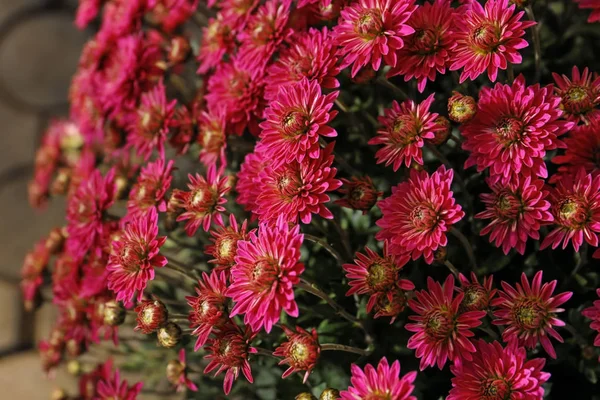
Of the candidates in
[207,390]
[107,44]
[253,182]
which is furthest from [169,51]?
[207,390]

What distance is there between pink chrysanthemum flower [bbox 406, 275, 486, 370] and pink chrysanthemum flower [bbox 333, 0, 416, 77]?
0.20 metres

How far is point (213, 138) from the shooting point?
0.66 m

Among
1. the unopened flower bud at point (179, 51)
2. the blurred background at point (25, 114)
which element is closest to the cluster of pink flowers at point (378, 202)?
the unopened flower bud at point (179, 51)

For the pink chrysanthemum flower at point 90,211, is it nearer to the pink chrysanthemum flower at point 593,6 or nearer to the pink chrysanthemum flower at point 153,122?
the pink chrysanthemum flower at point 153,122

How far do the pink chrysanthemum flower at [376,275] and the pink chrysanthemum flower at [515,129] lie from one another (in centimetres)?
12

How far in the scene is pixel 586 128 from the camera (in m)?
0.58

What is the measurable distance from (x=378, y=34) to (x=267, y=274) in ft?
0.77

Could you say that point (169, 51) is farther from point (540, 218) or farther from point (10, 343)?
point (10, 343)

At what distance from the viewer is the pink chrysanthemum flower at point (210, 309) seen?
21.0 inches

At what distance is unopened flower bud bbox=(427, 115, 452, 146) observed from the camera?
56cm

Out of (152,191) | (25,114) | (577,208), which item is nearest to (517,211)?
(577,208)

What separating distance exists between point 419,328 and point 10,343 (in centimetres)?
97

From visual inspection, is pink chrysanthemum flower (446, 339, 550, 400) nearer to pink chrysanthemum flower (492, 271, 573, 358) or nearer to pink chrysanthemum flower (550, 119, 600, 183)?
pink chrysanthemum flower (492, 271, 573, 358)

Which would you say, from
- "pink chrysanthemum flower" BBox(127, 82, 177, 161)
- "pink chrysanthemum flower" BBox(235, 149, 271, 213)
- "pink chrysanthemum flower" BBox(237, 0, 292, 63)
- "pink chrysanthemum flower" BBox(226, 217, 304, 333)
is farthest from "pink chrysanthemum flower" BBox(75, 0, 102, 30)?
"pink chrysanthemum flower" BBox(226, 217, 304, 333)
